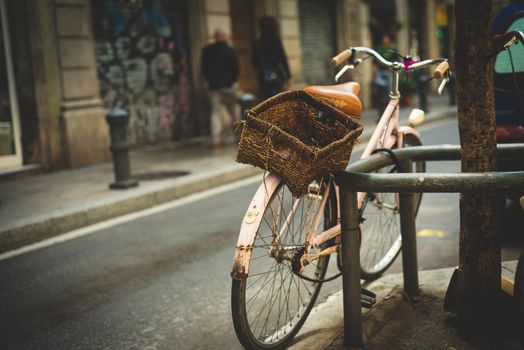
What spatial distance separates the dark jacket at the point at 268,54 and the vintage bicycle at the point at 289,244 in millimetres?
7855

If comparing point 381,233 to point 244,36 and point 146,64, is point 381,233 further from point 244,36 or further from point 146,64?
point 244,36

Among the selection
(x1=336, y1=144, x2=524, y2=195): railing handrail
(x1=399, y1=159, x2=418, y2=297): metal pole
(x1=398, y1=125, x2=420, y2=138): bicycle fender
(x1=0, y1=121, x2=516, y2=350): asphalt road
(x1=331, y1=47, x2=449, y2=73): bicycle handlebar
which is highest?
(x1=331, y1=47, x2=449, y2=73): bicycle handlebar

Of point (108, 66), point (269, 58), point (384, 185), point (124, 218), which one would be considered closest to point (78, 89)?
point (108, 66)

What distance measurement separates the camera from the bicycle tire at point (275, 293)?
2.77m

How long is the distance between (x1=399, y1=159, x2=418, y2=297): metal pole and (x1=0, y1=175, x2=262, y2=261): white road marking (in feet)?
11.3

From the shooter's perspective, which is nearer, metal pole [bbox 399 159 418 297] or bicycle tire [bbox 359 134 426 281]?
metal pole [bbox 399 159 418 297]

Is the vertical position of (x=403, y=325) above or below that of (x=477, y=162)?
below

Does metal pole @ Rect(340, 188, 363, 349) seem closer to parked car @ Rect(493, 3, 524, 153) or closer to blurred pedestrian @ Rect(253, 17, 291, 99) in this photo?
parked car @ Rect(493, 3, 524, 153)

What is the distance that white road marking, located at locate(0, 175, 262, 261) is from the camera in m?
5.58

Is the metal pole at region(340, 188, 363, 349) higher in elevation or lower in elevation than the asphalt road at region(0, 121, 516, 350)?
higher

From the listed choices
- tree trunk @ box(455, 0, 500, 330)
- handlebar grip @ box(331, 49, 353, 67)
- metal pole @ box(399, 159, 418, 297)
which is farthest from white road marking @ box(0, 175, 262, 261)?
tree trunk @ box(455, 0, 500, 330)

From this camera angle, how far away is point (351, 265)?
9.23 feet

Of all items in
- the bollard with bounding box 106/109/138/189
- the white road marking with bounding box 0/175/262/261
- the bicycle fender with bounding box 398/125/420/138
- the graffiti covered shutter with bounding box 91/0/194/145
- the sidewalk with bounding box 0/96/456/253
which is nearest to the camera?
the bicycle fender with bounding box 398/125/420/138

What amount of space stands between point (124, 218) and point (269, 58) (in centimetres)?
595
